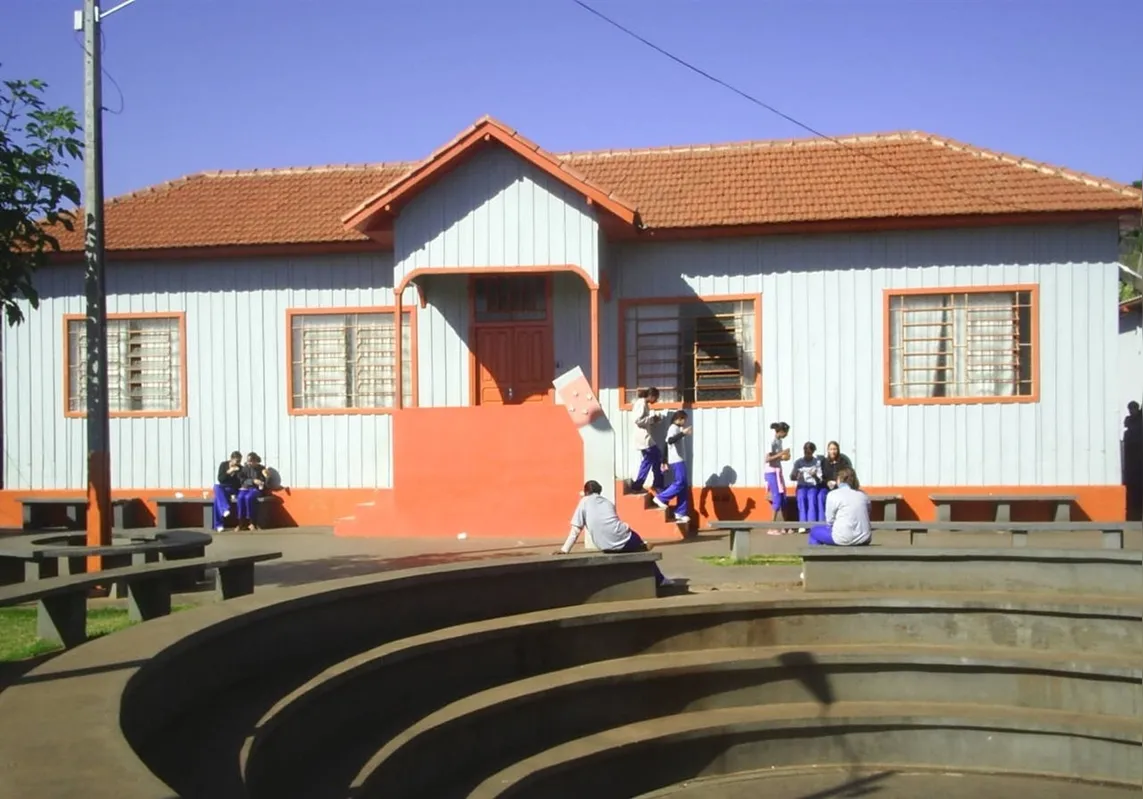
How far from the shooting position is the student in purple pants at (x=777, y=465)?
15.7m

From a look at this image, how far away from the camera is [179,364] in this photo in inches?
699

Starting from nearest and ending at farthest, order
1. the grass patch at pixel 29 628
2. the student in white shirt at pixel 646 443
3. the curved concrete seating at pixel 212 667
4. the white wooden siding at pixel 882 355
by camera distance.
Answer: the curved concrete seating at pixel 212 667 → the grass patch at pixel 29 628 → the student in white shirt at pixel 646 443 → the white wooden siding at pixel 882 355

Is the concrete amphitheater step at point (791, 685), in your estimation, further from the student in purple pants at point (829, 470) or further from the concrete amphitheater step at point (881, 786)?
the student in purple pants at point (829, 470)

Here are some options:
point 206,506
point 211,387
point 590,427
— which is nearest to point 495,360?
point 590,427

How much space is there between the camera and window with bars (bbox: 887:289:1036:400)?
52.3 ft

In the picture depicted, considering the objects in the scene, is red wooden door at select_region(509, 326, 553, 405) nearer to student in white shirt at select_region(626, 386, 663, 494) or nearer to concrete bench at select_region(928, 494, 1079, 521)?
student in white shirt at select_region(626, 386, 663, 494)

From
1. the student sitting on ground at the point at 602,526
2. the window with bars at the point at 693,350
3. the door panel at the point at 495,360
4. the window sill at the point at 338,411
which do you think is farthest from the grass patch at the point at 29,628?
the window with bars at the point at 693,350

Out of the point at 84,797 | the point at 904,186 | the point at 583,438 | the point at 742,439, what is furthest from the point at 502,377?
the point at 84,797

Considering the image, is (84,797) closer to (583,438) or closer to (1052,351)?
(583,438)

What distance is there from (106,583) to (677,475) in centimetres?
907

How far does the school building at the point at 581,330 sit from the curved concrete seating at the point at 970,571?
4364mm

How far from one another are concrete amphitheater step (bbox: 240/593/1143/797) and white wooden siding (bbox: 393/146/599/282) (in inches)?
241

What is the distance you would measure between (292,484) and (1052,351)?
34.8 ft

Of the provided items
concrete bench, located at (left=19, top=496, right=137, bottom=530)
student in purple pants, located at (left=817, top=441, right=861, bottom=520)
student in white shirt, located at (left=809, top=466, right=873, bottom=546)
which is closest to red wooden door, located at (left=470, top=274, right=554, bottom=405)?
student in purple pants, located at (left=817, top=441, right=861, bottom=520)
